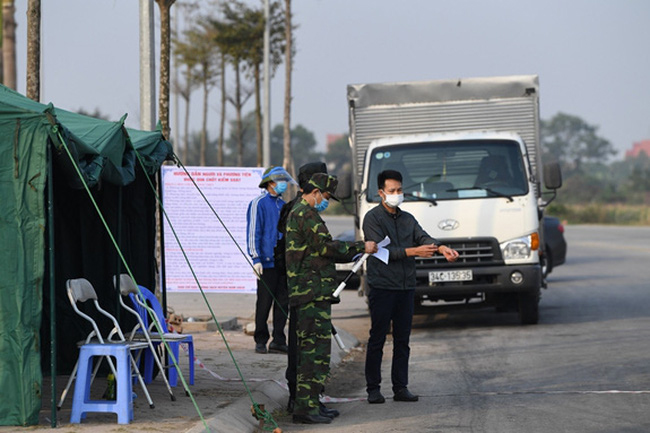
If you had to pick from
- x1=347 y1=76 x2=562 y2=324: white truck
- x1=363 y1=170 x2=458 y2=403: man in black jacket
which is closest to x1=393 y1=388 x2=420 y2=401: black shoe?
x1=363 y1=170 x2=458 y2=403: man in black jacket

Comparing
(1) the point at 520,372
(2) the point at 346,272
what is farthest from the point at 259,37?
(1) the point at 520,372

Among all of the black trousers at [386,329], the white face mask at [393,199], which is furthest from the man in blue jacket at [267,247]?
the white face mask at [393,199]

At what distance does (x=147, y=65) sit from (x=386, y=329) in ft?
19.6

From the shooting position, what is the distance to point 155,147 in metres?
9.98

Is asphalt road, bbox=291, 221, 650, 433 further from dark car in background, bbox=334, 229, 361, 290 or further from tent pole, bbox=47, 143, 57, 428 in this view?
tent pole, bbox=47, 143, 57, 428

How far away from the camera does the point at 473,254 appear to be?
14.9 metres

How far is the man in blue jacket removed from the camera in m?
11.9

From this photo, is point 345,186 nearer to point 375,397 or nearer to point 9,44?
point 375,397

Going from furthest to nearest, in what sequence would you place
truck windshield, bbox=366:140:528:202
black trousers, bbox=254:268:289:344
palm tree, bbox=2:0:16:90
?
palm tree, bbox=2:0:16:90
truck windshield, bbox=366:140:528:202
black trousers, bbox=254:268:289:344

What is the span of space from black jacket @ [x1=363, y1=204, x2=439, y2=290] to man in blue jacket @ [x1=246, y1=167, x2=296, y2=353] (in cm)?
238

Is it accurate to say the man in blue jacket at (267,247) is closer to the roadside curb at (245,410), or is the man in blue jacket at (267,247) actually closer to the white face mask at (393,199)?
the roadside curb at (245,410)

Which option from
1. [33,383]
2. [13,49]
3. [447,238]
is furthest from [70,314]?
[13,49]

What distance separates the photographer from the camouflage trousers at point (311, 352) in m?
8.47

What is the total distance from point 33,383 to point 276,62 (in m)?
32.5
